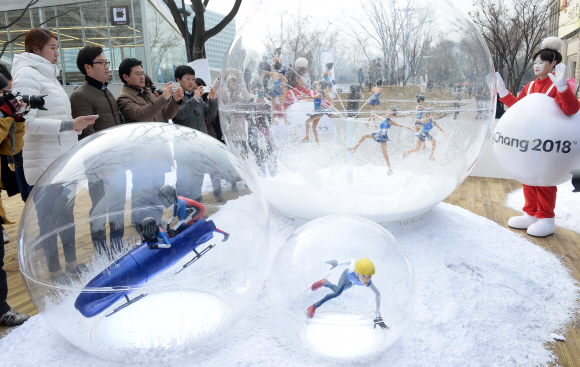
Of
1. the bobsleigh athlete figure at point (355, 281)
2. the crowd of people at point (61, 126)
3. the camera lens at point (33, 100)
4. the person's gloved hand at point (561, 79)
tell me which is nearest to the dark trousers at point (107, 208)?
the crowd of people at point (61, 126)

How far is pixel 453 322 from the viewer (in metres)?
2.28

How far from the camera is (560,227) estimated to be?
395 cm

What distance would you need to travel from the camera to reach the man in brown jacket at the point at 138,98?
130 inches

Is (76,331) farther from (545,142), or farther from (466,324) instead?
(545,142)

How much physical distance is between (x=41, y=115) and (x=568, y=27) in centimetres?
980

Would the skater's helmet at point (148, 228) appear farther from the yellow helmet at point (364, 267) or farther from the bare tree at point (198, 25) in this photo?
the bare tree at point (198, 25)

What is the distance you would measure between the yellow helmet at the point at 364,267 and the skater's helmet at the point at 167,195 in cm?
85

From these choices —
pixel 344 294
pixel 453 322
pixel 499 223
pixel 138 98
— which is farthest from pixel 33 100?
pixel 499 223

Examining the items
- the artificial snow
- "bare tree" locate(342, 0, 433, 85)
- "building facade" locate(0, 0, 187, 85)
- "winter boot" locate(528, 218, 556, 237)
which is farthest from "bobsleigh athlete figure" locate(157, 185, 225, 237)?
"building facade" locate(0, 0, 187, 85)

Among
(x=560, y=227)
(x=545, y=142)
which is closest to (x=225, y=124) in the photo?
(x=545, y=142)

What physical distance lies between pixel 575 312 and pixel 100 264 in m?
2.61

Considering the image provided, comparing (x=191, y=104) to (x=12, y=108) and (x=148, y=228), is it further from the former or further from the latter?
(x=148, y=228)

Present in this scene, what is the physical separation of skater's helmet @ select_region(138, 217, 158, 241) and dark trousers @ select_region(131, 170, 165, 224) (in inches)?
0.6

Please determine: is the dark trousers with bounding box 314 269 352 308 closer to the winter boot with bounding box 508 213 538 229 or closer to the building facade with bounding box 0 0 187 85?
the winter boot with bounding box 508 213 538 229
